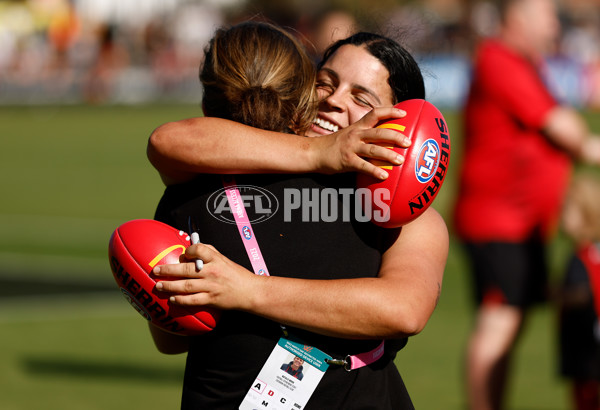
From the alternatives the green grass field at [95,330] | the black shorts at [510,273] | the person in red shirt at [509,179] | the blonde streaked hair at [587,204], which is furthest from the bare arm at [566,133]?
the green grass field at [95,330]

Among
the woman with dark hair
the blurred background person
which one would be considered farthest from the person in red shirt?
the woman with dark hair

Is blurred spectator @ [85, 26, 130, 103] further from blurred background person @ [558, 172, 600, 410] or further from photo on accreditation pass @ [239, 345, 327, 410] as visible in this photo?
photo on accreditation pass @ [239, 345, 327, 410]

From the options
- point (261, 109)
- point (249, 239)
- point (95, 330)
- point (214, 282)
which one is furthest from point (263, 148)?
point (95, 330)

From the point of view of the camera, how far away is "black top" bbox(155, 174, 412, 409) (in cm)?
242

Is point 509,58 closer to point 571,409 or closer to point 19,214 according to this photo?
point 571,409

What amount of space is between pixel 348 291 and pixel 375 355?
0.95 feet

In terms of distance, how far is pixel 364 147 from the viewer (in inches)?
90.7

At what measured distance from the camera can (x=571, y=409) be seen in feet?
20.2

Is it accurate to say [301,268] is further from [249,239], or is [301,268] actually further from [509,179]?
[509,179]


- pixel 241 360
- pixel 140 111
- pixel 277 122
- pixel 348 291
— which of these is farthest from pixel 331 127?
pixel 140 111

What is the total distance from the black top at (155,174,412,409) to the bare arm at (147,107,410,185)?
79 millimetres

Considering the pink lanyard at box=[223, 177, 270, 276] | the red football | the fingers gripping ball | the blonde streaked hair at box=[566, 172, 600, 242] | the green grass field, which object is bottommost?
the green grass field

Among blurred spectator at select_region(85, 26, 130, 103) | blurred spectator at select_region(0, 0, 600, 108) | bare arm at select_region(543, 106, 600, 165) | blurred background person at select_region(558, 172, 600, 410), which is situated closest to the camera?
blurred background person at select_region(558, 172, 600, 410)

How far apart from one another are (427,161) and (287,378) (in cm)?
73
